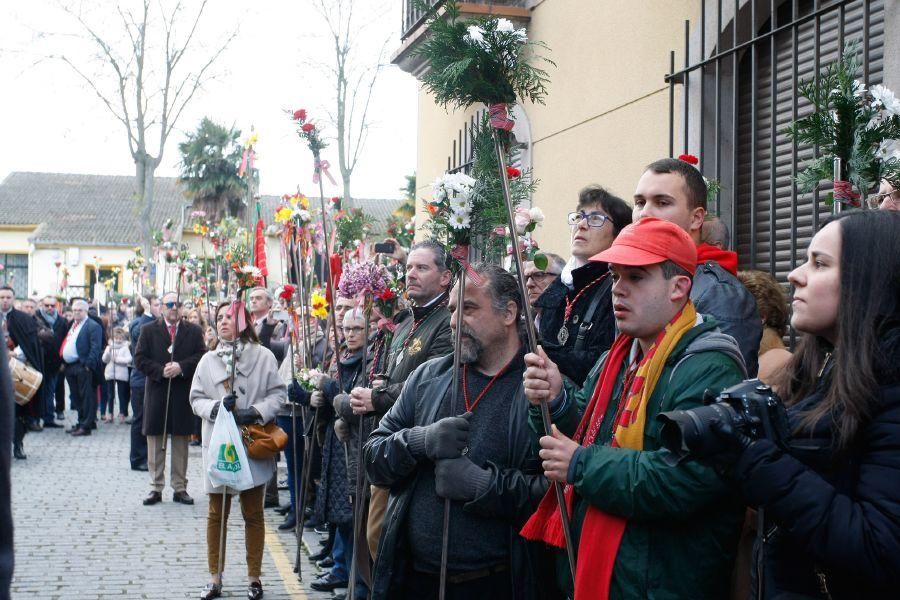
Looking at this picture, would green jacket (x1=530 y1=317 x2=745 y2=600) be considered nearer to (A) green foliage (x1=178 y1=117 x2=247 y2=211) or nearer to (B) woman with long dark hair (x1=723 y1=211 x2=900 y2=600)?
(B) woman with long dark hair (x1=723 y1=211 x2=900 y2=600)

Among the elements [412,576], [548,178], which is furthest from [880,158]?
[548,178]

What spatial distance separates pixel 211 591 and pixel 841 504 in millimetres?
5749

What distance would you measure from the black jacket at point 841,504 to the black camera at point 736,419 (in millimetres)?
44

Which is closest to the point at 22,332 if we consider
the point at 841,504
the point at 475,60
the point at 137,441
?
the point at 137,441

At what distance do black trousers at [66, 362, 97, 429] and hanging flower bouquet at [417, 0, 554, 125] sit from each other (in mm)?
15438

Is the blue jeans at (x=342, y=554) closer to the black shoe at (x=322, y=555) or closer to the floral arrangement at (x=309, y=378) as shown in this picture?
the black shoe at (x=322, y=555)

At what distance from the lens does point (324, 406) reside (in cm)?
794

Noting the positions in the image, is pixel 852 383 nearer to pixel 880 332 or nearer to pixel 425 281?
pixel 880 332

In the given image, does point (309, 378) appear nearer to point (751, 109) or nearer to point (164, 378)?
point (751, 109)

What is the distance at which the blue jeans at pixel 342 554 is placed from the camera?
24.8 ft

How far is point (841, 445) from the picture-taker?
8.44 ft

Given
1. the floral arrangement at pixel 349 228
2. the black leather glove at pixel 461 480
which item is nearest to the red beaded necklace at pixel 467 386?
the black leather glove at pixel 461 480

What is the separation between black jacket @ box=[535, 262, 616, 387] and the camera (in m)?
4.38

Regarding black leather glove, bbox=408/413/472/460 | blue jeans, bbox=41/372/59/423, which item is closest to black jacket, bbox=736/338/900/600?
black leather glove, bbox=408/413/472/460
